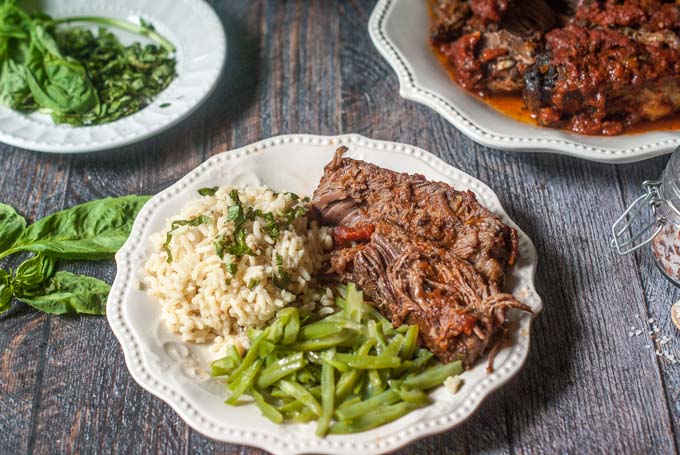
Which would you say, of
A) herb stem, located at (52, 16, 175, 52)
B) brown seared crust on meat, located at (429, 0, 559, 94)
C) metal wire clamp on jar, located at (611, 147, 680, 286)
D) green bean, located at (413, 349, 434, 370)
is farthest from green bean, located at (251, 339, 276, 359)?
herb stem, located at (52, 16, 175, 52)

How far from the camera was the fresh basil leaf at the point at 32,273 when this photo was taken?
413 centimetres

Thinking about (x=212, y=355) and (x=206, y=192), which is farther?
(x=206, y=192)

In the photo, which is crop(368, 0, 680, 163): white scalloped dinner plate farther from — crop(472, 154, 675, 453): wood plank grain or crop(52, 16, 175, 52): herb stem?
crop(52, 16, 175, 52): herb stem

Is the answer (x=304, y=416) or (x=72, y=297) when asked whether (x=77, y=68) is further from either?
(x=304, y=416)

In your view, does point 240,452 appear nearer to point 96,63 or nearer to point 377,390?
point 377,390

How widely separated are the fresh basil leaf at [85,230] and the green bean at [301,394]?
4.97 ft

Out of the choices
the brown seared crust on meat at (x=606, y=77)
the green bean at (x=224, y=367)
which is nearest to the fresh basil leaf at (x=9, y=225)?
the green bean at (x=224, y=367)

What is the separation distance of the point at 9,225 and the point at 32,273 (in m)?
0.47

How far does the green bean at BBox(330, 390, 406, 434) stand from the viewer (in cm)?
330

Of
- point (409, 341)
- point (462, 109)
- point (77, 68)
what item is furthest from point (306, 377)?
point (77, 68)

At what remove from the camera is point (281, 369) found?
3.45 meters

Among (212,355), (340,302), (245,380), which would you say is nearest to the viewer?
(245,380)

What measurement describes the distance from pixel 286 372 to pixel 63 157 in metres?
2.65

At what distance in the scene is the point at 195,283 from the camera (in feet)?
12.1
